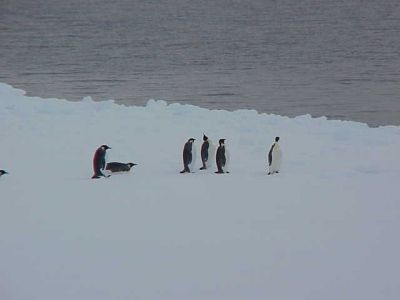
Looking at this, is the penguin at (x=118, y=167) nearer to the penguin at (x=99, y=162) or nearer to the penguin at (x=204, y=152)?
the penguin at (x=99, y=162)

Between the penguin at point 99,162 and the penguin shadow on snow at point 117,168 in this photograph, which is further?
the penguin shadow on snow at point 117,168

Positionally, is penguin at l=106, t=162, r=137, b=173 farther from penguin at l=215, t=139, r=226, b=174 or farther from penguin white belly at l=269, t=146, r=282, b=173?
penguin white belly at l=269, t=146, r=282, b=173

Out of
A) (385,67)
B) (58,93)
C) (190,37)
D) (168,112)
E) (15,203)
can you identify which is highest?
(190,37)

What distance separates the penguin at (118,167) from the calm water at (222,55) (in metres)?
9.13

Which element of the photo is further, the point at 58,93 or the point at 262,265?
the point at 58,93

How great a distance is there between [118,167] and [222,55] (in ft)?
94.7

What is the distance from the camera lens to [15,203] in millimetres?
8828

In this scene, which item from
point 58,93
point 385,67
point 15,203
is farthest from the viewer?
point 385,67

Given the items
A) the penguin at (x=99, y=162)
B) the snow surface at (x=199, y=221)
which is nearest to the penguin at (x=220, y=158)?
the snow surface at (x=199, y=221)

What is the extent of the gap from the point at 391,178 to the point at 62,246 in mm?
4383

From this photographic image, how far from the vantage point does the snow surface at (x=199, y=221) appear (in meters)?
6.55

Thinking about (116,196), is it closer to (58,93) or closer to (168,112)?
(168,112)

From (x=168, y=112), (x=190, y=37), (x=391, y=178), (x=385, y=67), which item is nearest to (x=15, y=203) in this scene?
(x=391, y=178)

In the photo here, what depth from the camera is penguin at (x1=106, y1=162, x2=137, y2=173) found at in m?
10.4
